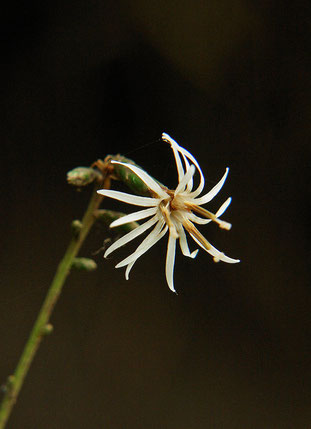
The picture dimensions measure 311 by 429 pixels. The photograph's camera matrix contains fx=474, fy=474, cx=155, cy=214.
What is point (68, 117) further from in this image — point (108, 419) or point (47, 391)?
point (108, 419)

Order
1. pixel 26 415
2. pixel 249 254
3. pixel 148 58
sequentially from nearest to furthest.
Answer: pixel 26 415 → pixel 148 58 → pixel 249 254

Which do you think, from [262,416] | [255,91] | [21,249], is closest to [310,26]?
[255,91]

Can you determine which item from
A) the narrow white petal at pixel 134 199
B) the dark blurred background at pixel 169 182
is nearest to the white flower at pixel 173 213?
the narrow white petal at pixel 134 199

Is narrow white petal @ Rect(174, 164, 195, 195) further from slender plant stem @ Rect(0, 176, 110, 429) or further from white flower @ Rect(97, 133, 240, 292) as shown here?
slender plant stem @ Rect(0, 176, 110, 429)

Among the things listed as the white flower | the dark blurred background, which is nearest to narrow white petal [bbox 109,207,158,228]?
the white flower

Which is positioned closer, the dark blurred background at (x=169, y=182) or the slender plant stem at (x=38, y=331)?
the slender plant stem at (x=38, y=331)

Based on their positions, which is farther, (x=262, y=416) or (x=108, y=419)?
(x=262, y=416)

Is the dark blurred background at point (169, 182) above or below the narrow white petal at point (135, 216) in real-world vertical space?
above

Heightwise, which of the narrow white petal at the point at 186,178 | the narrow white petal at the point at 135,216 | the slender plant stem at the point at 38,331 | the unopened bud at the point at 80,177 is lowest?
the slender plant stem at the point at 38,331

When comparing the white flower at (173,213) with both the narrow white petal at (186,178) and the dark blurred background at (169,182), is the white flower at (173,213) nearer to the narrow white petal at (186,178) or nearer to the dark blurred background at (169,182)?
the narrow white petal at (186,178)
